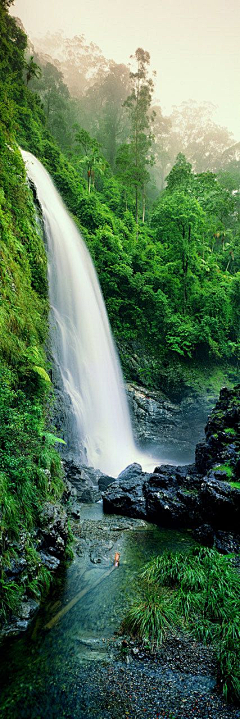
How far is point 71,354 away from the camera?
44.5 ft

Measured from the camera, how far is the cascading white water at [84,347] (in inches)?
511

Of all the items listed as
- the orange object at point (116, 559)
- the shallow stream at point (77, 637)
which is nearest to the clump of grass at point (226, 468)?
the shallow stream at point (77, 637)

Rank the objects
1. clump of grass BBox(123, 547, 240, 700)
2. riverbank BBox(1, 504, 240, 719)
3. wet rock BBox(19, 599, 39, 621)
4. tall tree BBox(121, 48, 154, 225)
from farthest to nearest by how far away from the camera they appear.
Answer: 1. tall tree BBox(121, 48, 154, 225)
2. wet rock BBox(19, 599, 39, 621)
3. clump of grass BBox(123, 547, 240, 700)
4. riverbank BBox(1, 504, 240, 719)

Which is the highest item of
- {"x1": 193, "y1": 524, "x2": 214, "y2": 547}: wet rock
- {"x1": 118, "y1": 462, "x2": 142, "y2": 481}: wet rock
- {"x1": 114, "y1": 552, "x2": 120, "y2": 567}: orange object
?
{"x1": 193, "y1": 524, "x2": 214, "y2": 547}: wet rock

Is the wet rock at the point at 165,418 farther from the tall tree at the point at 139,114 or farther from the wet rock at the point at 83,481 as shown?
the tall tree at the point at 139,114

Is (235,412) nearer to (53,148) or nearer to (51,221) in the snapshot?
Result: (51,221)

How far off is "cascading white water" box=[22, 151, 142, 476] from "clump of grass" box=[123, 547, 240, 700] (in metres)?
7.28

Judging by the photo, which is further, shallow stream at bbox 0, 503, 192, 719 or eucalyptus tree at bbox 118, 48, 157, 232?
eucalyptus tree at bbox 118, 48, 157, 232

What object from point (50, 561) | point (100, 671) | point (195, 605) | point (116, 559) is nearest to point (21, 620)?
point (50, 561)

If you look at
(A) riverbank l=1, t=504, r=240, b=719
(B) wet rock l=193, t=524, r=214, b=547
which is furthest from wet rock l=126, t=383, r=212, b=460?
(A) riverbank l=1, t=504, r=240, b=719

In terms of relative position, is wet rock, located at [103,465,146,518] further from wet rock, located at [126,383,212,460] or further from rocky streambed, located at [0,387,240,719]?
wet rock, located at [126,383,212,460]

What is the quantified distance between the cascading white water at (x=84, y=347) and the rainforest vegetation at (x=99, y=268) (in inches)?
51.3

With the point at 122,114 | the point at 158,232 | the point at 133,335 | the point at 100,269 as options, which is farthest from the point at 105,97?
the point at 133,335

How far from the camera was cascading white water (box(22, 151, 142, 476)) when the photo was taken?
12984 mm
